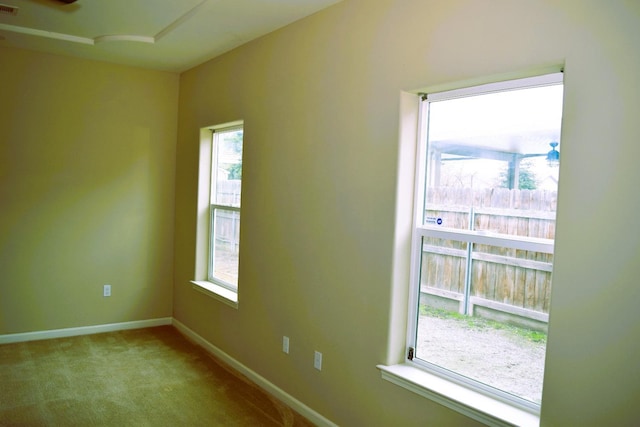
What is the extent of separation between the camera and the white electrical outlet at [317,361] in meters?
3.14

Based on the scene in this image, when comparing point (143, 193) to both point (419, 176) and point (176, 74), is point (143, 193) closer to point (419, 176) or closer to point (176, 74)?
point (176, 74)

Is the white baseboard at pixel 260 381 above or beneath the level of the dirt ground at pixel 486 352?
beneath

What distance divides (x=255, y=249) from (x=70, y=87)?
254 centimetres

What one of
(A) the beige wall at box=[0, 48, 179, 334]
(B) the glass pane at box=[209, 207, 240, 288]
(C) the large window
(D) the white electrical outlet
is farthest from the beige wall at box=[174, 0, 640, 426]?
(A) the beige wall at box=[0, 48, 179, 334]

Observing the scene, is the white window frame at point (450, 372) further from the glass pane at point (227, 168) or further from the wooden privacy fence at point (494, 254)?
the glass pane at point (227, 168)

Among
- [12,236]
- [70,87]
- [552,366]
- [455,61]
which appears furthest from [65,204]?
[552,366]

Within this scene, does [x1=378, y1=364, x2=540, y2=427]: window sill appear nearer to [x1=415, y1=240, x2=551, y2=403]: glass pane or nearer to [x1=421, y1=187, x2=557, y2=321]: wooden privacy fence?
[x1=415, y1=240, x2=551, y2=403]: glass pane

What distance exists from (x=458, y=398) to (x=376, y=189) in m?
1.12

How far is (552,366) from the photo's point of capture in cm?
194

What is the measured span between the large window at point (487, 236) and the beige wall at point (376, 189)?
0.16 metres

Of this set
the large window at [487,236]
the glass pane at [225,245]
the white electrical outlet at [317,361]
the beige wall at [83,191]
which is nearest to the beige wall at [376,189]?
the white electrical outlet at [317,361]

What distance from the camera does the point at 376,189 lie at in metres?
2.73

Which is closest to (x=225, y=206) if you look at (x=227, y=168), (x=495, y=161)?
(x=227, y=168)

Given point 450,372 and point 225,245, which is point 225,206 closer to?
point 225,245
